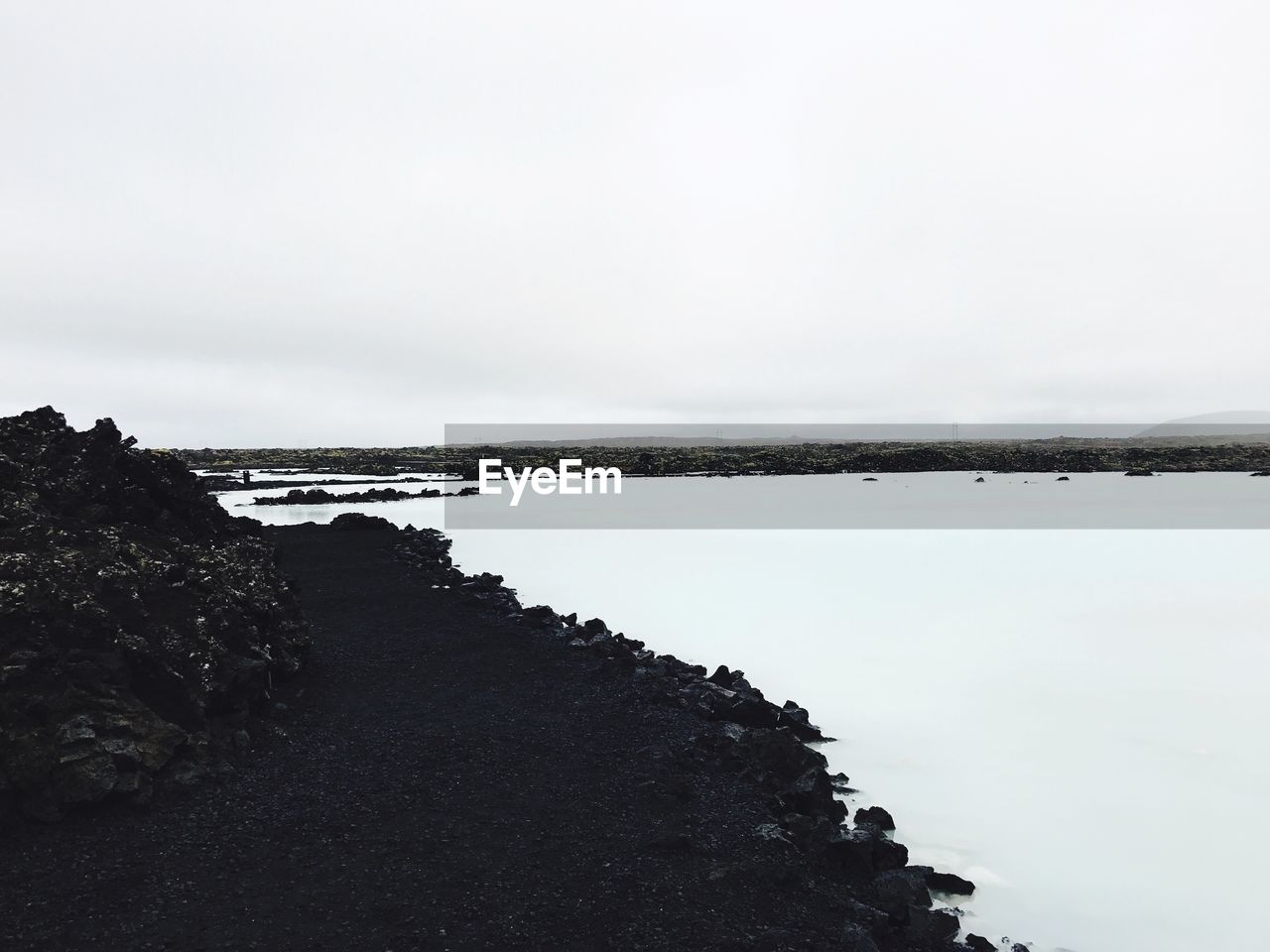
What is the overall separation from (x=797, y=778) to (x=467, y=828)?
4148 mm

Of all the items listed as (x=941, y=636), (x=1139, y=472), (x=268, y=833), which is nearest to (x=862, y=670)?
(x=941, y=636)

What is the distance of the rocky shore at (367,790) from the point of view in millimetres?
6672

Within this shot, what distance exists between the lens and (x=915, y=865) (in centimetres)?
791

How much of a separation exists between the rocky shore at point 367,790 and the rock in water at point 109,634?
0.04m

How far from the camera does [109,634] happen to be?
10.1 m

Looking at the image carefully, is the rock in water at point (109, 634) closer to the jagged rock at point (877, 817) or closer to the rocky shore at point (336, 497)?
the jagged rock at point (877, 817)

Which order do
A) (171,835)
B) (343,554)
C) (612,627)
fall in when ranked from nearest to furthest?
(171,835), (612,627), (343,554)

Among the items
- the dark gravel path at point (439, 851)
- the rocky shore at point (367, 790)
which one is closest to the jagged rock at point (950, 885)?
the rocky shore at point (367, 790)

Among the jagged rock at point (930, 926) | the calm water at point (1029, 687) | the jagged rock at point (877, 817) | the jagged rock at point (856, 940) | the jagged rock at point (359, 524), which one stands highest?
the jagged rock at point (359, 524)

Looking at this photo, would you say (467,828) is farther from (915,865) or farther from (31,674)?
(31,674)

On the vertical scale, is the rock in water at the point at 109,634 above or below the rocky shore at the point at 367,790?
above

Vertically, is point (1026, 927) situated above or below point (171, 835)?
below

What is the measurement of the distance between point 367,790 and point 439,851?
6.06 feet

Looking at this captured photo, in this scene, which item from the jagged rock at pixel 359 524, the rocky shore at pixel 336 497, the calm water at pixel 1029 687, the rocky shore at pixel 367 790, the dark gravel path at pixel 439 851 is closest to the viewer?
the dark gravel path at pixel 439 851
